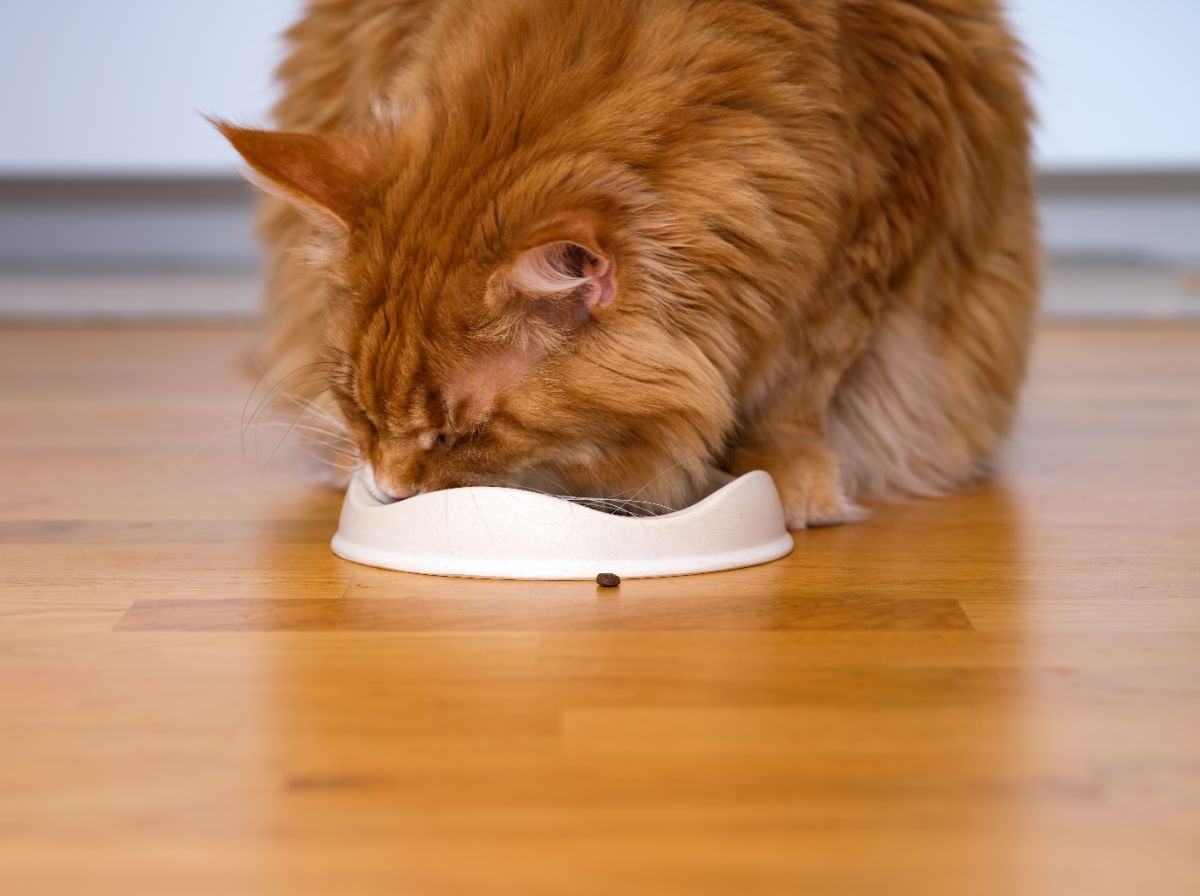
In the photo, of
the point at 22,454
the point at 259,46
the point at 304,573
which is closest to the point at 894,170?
the point at 304,573

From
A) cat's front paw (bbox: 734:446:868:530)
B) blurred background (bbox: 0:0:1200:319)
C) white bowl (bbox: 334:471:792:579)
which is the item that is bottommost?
blurred background (bbox: 0:0:1200:319)

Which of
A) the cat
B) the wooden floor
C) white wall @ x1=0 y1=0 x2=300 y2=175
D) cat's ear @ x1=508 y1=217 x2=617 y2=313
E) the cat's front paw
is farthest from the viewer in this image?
white wall @ x1=0 y1=0 x2=300 y2=175

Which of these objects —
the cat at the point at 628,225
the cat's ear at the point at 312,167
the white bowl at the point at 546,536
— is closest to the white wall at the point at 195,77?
the cat at the point at 628,225

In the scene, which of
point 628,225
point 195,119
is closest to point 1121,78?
point 195,119

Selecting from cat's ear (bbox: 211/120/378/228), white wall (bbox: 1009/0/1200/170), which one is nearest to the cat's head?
cat's ear (bbox: 211/120/378/228)

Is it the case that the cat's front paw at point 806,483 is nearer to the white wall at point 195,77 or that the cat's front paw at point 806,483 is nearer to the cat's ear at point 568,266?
the cat's ear at point 568,266

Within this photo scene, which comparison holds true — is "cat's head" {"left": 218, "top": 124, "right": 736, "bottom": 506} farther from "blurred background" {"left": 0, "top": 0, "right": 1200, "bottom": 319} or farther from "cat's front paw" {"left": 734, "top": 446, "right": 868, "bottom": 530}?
"blurred background" {"left": 0, "top": 0, "right": 1200, "bottom": 319}

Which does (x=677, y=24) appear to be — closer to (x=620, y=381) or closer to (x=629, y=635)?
(x=620, y=381)
